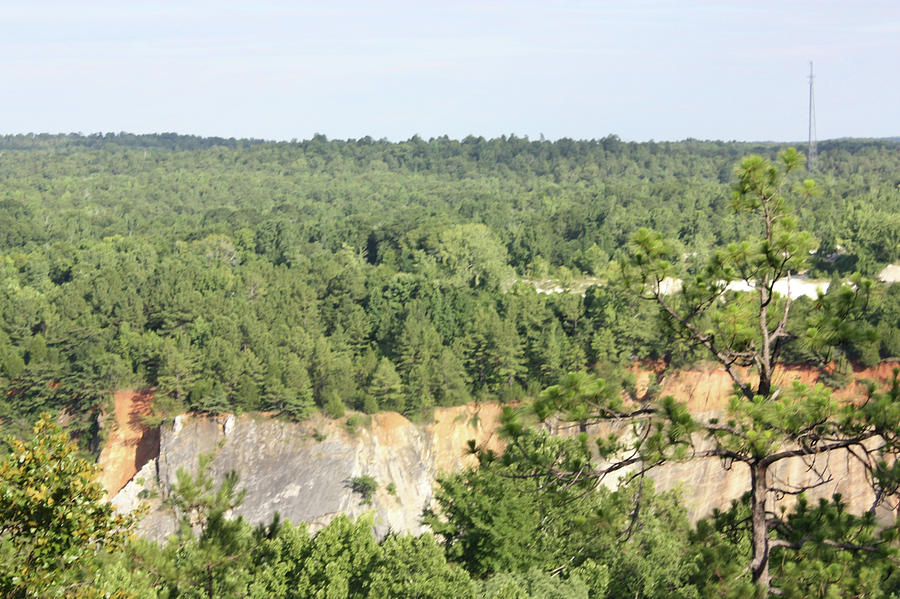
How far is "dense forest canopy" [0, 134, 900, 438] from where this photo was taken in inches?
1938

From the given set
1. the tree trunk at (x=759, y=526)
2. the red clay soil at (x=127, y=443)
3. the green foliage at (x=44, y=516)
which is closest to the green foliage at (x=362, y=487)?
the red clay soil at (x=127, y=443)

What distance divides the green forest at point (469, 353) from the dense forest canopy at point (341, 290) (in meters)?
0.26

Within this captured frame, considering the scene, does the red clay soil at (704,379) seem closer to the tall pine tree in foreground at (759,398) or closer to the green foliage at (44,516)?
the tall pine tree in foreground at (759,398)

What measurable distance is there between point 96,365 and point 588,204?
70.1 m

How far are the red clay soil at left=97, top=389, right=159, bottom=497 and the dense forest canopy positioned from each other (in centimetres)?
126

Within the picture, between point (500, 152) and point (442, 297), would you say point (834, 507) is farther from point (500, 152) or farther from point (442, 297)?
point (500, 152)

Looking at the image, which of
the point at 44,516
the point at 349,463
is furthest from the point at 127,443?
the point at 44,516

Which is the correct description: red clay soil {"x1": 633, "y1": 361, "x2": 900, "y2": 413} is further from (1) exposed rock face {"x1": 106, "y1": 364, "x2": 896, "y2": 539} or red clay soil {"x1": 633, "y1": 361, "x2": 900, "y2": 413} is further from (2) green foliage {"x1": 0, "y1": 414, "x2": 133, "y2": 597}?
(2) green foliage {"x1": 0, "y1": 414, "x2": 133, "y2": 597}

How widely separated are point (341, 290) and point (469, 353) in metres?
14.0

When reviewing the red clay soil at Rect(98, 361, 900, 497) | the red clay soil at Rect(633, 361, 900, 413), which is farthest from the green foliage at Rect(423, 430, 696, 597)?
the red clay soil at Rect(98, 361, 900, 497)

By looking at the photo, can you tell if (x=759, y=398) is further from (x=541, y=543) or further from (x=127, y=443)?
(x=127, y=443)

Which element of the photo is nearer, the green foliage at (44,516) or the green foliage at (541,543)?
the green foliage at (44,516)

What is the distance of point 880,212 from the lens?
78.4m

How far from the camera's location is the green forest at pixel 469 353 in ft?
33.9
